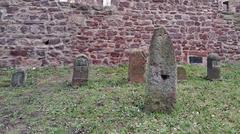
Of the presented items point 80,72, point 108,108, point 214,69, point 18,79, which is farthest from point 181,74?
point 18,79

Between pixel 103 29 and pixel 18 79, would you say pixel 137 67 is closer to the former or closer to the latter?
pixel 18 79

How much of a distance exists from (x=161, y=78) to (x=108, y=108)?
110 centimetres

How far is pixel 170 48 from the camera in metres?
6.51

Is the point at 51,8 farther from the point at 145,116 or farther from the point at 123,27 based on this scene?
the point at 145,116

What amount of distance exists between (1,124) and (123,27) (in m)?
6.26

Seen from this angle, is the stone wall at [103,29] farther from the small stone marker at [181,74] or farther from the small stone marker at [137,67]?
the small stone marker at [137,67]

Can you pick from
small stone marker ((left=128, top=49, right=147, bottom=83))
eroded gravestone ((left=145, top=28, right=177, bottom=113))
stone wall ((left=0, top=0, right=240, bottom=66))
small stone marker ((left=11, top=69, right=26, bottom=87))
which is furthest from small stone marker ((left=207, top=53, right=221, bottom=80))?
small stone marker ((left=11, top=69, right=26, bottom=87))

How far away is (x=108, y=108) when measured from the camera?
653 cm

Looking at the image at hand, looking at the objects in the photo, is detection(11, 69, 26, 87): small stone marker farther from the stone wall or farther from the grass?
the stone wall

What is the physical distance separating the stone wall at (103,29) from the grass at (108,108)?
1.53 m

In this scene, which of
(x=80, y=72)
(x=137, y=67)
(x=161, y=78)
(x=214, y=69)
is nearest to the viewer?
(x=161, y=78)

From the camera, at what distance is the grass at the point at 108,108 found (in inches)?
228

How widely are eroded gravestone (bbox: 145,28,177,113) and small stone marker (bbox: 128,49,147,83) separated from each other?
201 cm

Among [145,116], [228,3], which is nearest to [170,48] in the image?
[145,116]
